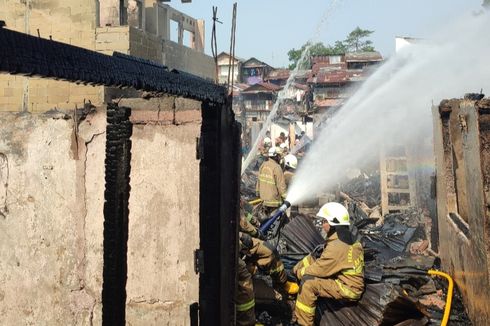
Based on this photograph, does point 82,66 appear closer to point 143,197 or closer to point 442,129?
point 143,197

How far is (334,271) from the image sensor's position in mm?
4609

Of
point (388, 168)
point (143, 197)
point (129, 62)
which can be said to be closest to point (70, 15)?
point (388, 168)

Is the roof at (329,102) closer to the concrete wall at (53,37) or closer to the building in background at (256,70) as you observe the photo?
the concrete wall at (53,37)

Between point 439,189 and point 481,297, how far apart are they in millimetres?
2703

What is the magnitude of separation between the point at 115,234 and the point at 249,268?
152 inches

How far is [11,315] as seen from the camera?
3.88 metres

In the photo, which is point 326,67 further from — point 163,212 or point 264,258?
point 163,212

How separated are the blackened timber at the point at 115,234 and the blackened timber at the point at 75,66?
35 centimetres

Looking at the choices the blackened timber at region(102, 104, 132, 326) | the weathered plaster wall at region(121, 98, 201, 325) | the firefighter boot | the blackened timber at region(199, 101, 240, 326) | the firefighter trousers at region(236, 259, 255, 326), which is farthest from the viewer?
the firefighter boot

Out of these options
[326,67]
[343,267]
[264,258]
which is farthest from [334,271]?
[326,67]

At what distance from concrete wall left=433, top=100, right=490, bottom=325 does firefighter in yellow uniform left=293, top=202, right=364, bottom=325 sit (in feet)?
3.61

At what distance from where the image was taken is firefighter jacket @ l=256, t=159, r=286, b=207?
879 centimetres

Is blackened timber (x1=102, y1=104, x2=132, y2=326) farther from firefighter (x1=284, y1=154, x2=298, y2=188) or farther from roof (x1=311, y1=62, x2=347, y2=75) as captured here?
roof (x1=311, y1=62, x2=347, y2=75)

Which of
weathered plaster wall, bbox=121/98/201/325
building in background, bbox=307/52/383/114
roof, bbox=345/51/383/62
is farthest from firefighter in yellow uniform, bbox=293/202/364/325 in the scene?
roof, bbox=345/51/383/62
